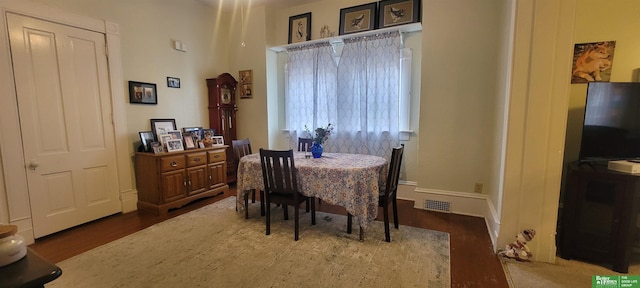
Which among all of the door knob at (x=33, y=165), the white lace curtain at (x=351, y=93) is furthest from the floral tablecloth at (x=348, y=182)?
the door knob at (x=33, y=165)

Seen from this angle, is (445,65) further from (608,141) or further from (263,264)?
(263,264)

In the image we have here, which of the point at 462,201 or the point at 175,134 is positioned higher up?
the point at 175,134

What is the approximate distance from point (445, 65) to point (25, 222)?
476cm

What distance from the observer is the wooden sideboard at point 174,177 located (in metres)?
3.30

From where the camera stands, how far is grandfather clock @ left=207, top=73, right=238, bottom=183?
176 inches

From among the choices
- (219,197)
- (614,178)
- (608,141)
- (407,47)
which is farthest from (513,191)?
(219,197)

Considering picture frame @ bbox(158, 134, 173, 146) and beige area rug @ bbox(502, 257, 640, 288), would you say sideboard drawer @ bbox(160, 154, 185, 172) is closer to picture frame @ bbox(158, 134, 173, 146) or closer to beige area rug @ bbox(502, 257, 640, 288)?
picture frame @ bbox(158, 134, 173, 146)

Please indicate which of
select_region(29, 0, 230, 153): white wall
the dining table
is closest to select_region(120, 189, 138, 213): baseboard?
select_region(29, 0, 230, 153): white wall

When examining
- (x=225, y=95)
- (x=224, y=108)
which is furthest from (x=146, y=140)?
(x=225, y=95)

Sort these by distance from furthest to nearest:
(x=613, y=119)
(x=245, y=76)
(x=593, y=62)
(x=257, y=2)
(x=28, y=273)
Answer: (x=245, y=76)
(x=257, y=2)
(x=593, y=62)
(x=613, y=119)
(x=28, y=273)

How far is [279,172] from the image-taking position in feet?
8.66

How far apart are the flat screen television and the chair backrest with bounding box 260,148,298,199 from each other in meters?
2.56

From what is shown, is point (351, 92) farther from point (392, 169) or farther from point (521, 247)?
point (521, 247)

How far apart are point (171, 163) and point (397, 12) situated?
360 cm
